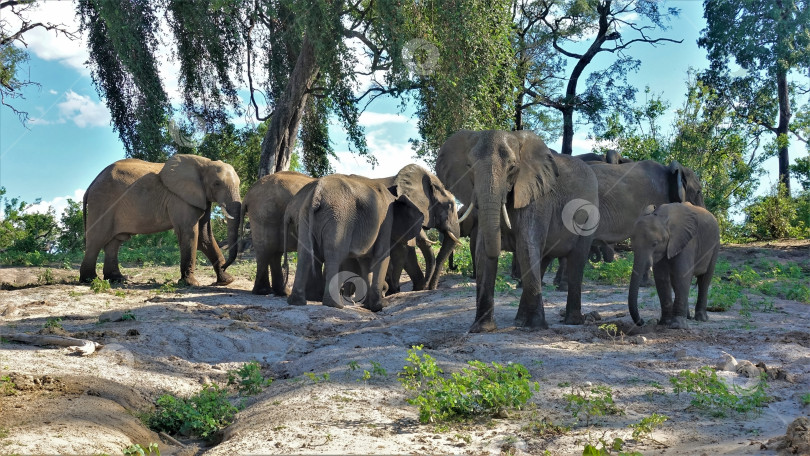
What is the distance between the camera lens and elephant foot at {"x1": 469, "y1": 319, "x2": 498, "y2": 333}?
30.9 ft

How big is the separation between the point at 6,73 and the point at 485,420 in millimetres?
24120

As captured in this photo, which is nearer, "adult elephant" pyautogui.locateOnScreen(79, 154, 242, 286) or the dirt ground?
the dirt ground

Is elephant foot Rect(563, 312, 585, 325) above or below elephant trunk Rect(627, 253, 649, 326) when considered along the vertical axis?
below

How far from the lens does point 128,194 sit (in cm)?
1508

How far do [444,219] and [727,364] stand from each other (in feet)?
25.7

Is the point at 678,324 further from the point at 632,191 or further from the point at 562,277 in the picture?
the point at 632,191

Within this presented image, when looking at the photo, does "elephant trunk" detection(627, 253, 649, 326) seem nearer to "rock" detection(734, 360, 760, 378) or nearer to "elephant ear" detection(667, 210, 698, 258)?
"elephant ear" detection(667, 210, 698, 258)

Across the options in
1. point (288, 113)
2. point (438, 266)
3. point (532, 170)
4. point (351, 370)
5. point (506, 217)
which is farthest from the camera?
point (288, 113)

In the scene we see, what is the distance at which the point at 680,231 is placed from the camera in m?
9.98

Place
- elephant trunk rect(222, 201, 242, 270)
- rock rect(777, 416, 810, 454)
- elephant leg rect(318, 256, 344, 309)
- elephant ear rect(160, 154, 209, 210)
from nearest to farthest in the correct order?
1. rock rect(777, 416, 810, 454)
2. elephant leg rect(318, 256, 344, 309)
3. elephant trunk rect(222, 201, 242, 270)
4. elephant ear rect(160, 154, 209, 210)

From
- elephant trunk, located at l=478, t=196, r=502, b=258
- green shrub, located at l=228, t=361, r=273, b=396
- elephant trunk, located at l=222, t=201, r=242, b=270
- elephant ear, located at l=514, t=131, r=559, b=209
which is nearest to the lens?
green shrub, located at l=228, t=361, r=273, b=396

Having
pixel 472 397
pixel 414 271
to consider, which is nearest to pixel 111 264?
pixel 414 271

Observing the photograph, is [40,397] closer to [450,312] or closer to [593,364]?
[593,364]

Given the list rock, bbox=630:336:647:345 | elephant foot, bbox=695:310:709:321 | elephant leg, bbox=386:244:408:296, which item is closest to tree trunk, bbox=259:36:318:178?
elephant leg, bbox=386:244:408:296
